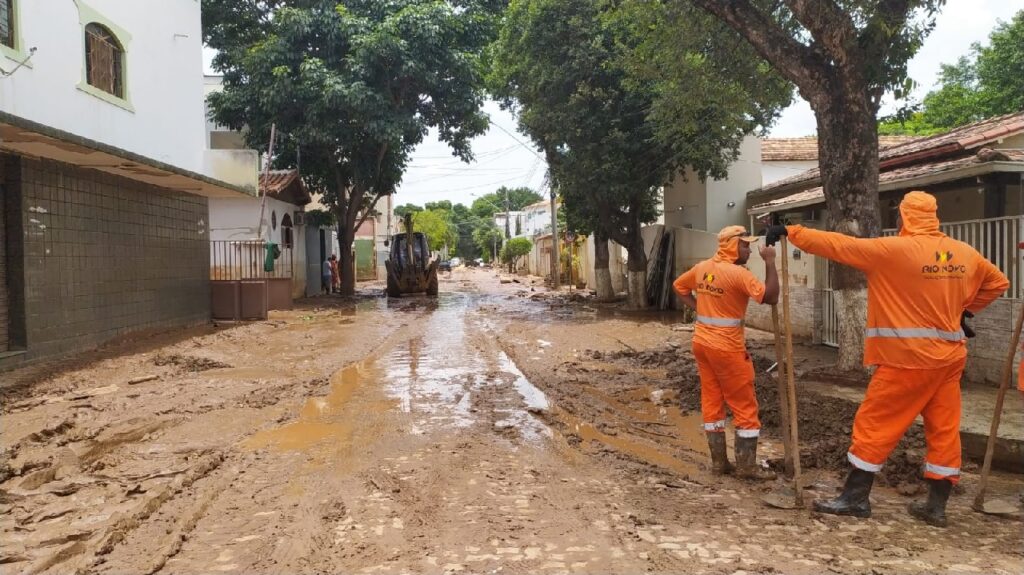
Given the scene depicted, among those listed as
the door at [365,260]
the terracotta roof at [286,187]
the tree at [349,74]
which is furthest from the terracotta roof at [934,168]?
the door at [365,260]

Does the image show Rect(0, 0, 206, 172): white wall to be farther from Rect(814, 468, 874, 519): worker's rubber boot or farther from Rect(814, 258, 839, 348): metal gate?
Rect(814, 258, 839, 348): metal gate

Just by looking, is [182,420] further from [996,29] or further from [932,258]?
[996,29]

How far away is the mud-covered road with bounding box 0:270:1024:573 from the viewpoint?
11.2 ft

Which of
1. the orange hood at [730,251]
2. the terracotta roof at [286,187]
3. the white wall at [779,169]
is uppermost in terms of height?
the terracotta roof at [286,187]

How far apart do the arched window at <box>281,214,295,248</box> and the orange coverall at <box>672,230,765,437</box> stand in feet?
69.2

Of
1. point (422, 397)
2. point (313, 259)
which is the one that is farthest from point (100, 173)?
point (313, 259)

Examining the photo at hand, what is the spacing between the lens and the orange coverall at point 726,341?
4.59m

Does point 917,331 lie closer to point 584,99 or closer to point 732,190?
point 584,99

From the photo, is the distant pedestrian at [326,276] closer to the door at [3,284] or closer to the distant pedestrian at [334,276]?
the distant pedestrian at [334,276]

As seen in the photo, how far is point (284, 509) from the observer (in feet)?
13.3

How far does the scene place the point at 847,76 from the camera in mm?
7285

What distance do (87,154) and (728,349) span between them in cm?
883

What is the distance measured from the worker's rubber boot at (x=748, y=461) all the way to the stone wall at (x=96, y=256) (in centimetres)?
905

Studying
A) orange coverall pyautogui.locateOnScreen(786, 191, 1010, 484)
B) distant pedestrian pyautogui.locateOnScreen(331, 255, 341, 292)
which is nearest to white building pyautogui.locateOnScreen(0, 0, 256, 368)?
orange coverall pyautogui.locateOnScreen(786, 191, 1010, 484)
